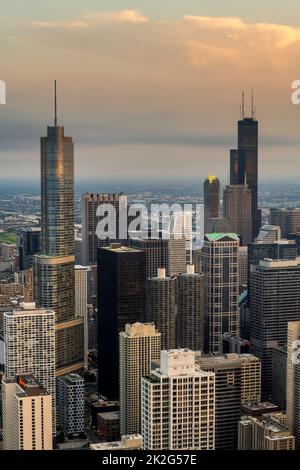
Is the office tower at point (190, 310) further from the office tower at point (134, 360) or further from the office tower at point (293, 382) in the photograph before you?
the office tower at point (293, 382)

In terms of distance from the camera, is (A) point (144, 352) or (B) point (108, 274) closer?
(A) point (144, 352)

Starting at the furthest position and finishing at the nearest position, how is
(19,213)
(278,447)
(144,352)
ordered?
(19,213)
(144,352)
(278,447)

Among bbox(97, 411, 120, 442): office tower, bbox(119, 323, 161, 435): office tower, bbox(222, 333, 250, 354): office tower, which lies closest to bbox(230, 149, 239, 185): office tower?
bbox(222, 333, 250, 354): office tower

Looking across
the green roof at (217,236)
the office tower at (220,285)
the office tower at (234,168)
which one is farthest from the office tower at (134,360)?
the office tower at (234,168)

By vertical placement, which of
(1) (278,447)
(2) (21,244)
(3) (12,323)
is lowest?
(1) (278,447)

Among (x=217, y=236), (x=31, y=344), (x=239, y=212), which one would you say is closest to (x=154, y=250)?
(x=217, y=236)

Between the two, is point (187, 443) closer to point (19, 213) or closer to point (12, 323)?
point (12, 323)
